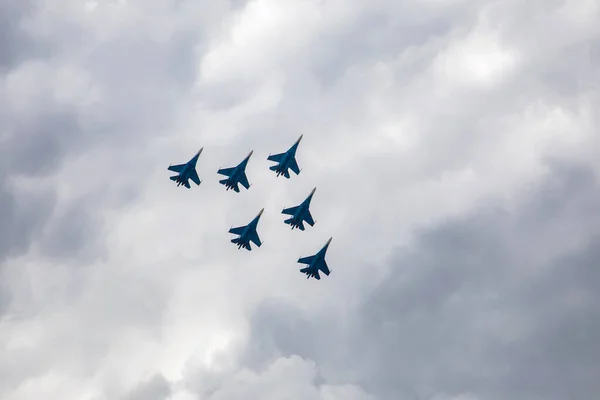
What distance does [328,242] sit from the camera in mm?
199375

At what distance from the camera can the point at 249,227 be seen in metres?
200

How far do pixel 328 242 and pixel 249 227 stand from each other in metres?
22.2
